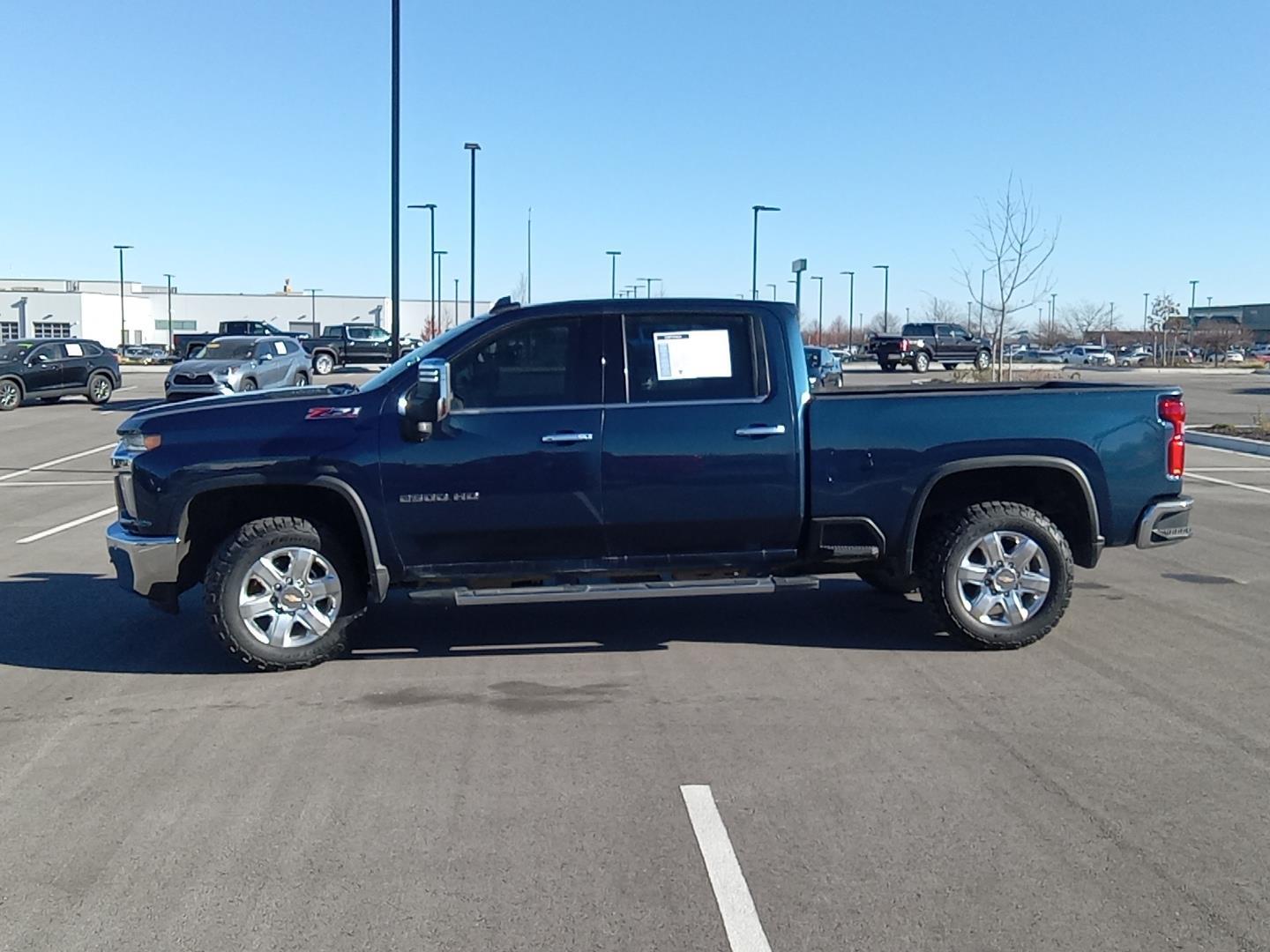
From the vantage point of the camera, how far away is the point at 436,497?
682 cm

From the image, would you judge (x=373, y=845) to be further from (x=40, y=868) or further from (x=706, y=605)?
(x=706, y=605)

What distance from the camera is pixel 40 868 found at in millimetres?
4430

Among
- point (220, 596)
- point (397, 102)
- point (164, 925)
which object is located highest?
point (397, 102)

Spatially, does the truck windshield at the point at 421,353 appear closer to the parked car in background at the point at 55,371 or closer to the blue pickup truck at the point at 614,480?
the blue pickup truck at the point at 614,480

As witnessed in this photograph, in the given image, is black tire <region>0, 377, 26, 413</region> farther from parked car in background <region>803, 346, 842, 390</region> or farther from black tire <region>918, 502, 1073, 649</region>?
black tire <region>918, 502, 1073, 649</region>

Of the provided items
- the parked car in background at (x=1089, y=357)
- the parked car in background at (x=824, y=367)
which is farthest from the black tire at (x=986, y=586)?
A: the parked car in background at (x=1089, y=357)

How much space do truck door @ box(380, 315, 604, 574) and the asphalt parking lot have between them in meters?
0.72

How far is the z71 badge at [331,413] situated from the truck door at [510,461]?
192mm

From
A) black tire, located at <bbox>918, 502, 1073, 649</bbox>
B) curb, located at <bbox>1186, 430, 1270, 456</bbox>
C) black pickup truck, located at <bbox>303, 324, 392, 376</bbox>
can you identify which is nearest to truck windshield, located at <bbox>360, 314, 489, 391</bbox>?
black tire, located at <bbox>918, 502, 1073, 649</bbox>

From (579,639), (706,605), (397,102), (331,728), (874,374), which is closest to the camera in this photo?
(331,728)

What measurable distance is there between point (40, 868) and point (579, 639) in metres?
3.67

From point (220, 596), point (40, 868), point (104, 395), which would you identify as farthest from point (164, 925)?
point (104, 395)

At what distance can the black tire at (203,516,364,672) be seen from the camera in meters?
6.77

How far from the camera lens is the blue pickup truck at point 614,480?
6.81m
